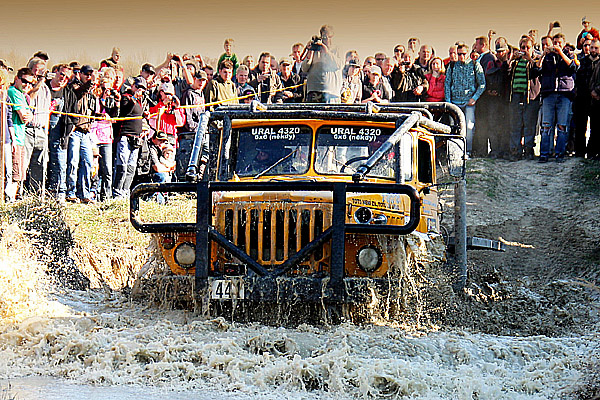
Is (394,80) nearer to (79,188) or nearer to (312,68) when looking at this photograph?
(312,68)

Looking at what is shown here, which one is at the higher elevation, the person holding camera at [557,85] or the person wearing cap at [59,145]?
the person holding camera at [557,85]

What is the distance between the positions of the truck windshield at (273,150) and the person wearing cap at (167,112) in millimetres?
5095

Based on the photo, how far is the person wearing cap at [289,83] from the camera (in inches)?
587

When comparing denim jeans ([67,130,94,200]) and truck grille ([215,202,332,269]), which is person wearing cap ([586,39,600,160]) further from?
truck grille ([215,202,332,269])

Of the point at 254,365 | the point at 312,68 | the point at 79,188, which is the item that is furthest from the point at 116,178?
the point at 254,365

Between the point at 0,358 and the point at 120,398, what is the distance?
A: 1.54 meters

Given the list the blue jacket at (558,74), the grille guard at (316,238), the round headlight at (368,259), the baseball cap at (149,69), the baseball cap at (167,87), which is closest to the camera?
the grille guard at (316,238)

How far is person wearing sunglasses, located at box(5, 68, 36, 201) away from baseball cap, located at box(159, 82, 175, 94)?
2.66 m

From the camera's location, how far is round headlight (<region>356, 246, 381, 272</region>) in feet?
25.4

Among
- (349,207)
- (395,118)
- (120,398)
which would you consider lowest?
(120,398)

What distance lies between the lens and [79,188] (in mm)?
12492

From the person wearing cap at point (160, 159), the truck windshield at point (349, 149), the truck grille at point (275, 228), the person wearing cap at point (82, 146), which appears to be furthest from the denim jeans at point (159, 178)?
the truck grille at point (275, 228)

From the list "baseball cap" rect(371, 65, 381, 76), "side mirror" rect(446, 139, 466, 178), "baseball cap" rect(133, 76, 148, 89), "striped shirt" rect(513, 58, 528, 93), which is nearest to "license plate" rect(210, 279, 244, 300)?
"side mirror" rect(446, 139, 466, 178)

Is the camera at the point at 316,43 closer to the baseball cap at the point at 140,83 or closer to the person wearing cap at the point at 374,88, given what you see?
the person wearing cap at the point at 374,88
